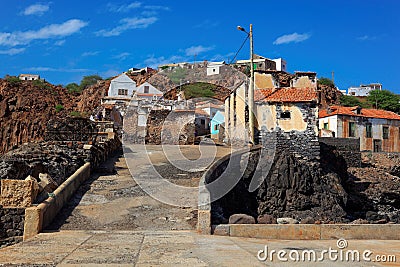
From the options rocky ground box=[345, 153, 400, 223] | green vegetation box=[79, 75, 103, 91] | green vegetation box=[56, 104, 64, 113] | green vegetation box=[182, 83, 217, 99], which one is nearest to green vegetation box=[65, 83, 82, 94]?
green vegetation box=[79, 75, 103, 91]

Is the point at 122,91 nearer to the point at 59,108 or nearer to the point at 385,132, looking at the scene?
the point at 59,108

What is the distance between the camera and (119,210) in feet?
29.6

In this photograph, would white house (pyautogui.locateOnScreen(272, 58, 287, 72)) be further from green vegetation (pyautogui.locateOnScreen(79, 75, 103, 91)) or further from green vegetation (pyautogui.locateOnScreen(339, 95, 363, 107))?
green vegetation (pyautogui.locateOnScreen(79, 75, 103, 91))

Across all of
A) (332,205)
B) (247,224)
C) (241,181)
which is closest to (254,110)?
(241,181)

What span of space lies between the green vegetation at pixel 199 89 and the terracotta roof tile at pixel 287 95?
2764 centimetres

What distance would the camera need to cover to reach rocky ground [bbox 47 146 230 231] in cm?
796

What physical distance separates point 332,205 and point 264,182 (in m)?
4.02

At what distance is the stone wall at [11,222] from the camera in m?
7.43

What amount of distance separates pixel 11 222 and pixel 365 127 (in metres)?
37.8

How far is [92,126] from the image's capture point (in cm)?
1975

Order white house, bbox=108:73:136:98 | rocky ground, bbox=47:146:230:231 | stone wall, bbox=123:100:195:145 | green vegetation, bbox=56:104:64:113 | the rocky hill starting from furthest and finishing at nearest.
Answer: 1. green vegetation, bbox=56:104:64:113
2. white house, bbox=108:73:136:98
3. the rocky hill
4. stone wall, bbox=123:100:195:145
5. rocky ground, bbox=47:146:230:231

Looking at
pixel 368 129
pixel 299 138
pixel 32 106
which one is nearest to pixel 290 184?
pixel 299 138

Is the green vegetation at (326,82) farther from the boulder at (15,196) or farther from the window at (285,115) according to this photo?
the boulder at (15,196)

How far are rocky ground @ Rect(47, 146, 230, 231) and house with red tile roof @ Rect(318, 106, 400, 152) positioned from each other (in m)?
29.0
